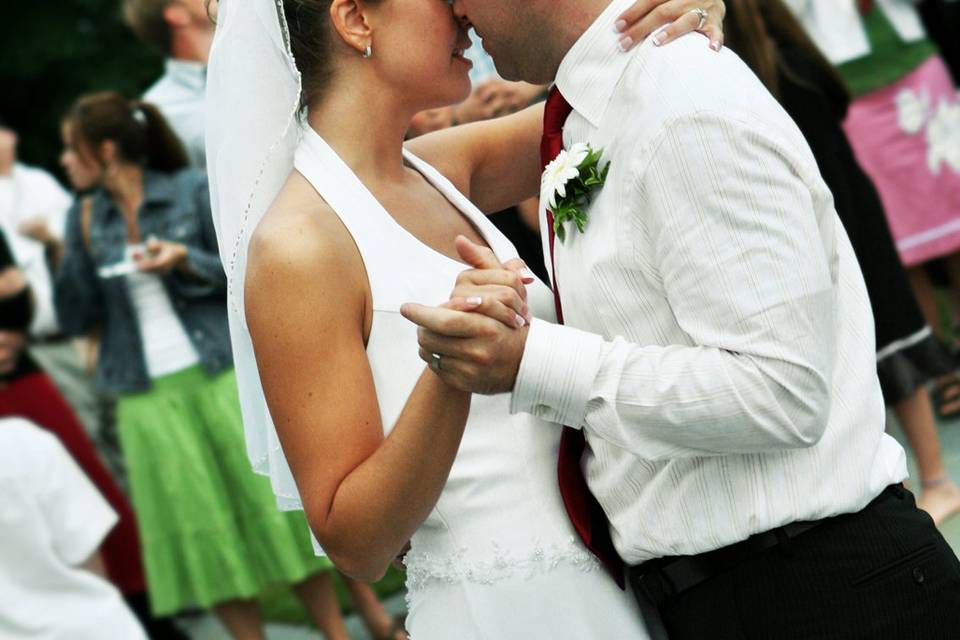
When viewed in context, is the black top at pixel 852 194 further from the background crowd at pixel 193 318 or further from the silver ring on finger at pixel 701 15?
the silver ring on finger at pixel 701 15

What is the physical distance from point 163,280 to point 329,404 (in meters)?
3.47

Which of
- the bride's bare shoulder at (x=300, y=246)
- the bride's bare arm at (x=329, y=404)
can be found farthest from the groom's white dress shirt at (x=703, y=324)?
the bride's bare shoulder at (x=300, y=246)

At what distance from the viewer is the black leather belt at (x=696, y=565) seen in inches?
84.4

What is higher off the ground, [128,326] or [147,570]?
[128,326]

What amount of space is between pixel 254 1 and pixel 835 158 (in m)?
3.23

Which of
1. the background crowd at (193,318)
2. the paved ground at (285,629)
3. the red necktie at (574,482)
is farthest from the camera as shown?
the paved ground at (285,629)

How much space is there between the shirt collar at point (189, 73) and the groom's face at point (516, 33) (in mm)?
3642

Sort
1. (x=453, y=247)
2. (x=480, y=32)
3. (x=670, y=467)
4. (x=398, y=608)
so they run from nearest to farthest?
(x=670, y=467) < (x=480, y=32) < (x=453, y=247) < (x=398, y=608)

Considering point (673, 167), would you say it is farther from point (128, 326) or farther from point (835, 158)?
point (128, 326)

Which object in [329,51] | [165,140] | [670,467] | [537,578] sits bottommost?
[165,140]

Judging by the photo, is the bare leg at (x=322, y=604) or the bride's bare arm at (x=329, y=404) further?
the bare leg at (x=322, y=604)

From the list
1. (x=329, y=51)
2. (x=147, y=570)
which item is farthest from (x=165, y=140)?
(x=329, y=51)

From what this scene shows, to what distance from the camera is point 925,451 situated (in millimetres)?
5414

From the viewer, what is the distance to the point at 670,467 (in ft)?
7.13
